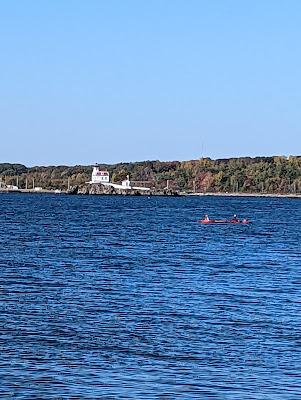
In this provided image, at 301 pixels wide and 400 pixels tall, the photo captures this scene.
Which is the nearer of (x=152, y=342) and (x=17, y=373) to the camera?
(x=17, y=373)

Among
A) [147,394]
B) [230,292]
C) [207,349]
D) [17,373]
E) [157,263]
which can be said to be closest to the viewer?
[147,394]

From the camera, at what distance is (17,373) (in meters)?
20.3

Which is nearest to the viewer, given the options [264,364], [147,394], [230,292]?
[147,394]

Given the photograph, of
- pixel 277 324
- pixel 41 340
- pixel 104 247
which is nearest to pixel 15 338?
pixel 41 340

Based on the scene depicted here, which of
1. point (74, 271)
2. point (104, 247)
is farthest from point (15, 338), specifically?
point (104, 247)

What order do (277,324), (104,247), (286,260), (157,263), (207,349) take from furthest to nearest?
(104,247) → (286,260) → (157,263) → (277,324) → (207,349)

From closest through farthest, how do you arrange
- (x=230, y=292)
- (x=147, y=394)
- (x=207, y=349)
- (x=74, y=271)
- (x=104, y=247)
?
(x=147, y=394) < (x=207, y=349) < (x=230, y=292) < (x=74, y=271) < (x=104, y=247)

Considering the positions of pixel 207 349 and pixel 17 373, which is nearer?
pixel 17 373

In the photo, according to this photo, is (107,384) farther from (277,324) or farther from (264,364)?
(277,324)

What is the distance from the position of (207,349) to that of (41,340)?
424 cm

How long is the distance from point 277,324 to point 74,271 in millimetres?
17178

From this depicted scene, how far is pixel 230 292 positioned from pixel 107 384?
1545 centimetres

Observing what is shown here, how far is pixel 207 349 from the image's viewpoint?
23312 mm

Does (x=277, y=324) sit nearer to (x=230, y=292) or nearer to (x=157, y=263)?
(x=230, y=292)
